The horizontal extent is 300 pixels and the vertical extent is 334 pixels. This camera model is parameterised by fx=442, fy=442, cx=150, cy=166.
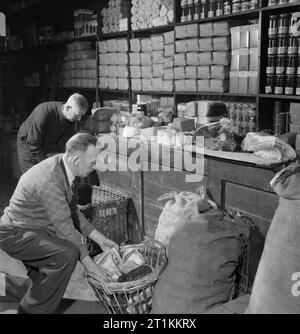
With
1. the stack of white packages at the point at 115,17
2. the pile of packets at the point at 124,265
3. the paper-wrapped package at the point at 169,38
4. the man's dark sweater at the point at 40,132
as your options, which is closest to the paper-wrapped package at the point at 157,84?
the paper-wrapped package at the point at 169,38

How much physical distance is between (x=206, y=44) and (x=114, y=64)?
4.81 ft

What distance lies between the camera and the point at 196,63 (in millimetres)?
3779

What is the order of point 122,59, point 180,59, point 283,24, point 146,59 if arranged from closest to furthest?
point 283,24
point 180,59
point 146,59
point 122,59

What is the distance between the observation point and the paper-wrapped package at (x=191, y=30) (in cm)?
372

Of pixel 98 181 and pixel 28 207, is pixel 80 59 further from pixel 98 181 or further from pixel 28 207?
pixel 28 207

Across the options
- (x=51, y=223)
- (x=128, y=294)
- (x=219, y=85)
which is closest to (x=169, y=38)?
(x=219, y=85)

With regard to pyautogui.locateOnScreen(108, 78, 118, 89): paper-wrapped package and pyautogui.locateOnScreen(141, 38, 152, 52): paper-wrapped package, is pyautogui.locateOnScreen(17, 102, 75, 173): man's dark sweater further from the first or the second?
pyautogui.locateOnScreen(141, 38, 152, 52): paper-wrapped package

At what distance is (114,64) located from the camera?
4824 mm

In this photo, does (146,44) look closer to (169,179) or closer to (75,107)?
(75,107)

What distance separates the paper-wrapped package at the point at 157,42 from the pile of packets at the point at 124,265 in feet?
6.96

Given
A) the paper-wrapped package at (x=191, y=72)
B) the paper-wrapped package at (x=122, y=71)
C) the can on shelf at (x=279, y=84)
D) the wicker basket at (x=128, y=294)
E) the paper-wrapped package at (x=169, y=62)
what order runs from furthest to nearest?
1. the paper-wrapped package at (x=122, y=71)
2. the paper-wrapped package at (x=169, y=62)
3. the paper-wrapped package at (x=191, y=72)
4. the can on shelf at (x=279, y=84)
5. the wicker basket at (x=128, y=294)

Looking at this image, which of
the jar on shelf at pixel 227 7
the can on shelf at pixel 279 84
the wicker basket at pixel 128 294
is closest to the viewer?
the wicker basket at pixel 128 294

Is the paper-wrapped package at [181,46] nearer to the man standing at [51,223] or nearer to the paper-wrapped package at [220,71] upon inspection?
the paper-wrapped package at [220,71]

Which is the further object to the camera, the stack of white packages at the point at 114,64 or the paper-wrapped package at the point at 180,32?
the stack of white packages at the point at 114,64
